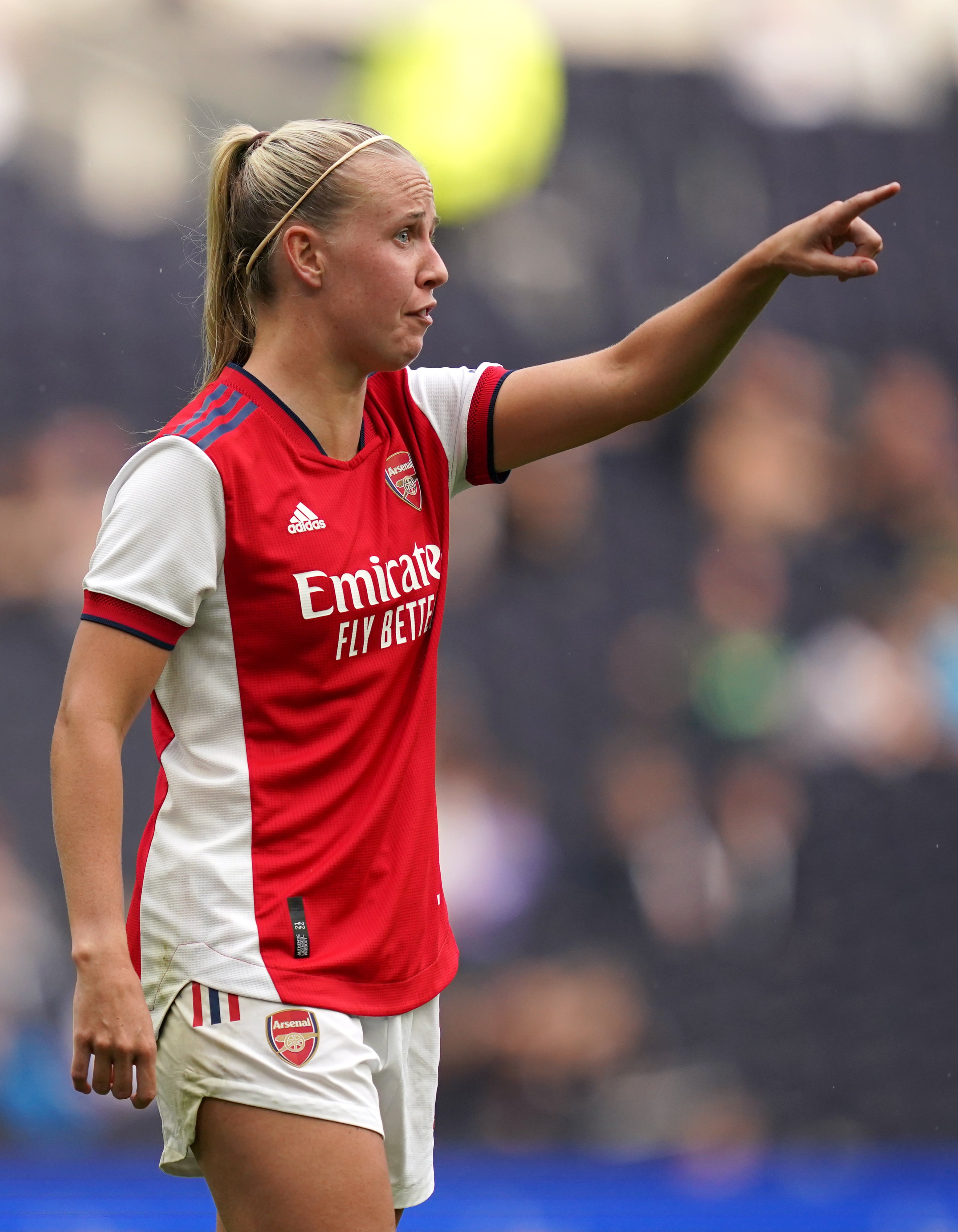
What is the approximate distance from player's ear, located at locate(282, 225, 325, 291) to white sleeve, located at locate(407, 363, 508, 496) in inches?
9.6

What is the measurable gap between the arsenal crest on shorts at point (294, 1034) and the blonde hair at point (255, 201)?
0.81 metres

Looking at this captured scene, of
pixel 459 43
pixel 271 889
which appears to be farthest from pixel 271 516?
pixel 459 43

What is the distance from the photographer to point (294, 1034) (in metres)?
1.73

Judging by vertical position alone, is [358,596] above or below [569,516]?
above

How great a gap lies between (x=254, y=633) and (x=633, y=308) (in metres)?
3.02

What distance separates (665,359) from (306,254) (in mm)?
478

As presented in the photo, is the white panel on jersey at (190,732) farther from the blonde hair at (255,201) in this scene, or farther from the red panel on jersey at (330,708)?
the blonde hair at (255,201)

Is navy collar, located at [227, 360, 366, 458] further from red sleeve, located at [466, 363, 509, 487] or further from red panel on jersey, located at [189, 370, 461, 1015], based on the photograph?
red sleeve, located at [466, 363, 509, 487]

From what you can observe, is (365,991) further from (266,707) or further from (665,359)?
(665,359)

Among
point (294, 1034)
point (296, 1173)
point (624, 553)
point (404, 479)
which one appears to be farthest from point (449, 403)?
point (624, 553)

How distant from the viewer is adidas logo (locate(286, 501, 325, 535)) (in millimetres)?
1776

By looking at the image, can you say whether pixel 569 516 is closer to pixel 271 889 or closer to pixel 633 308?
pixel 633 308

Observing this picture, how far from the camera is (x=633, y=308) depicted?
4543mm

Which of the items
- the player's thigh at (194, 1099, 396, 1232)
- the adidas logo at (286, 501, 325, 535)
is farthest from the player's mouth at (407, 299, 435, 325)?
the player's thigh at (194, 1099, 396, 1232)
